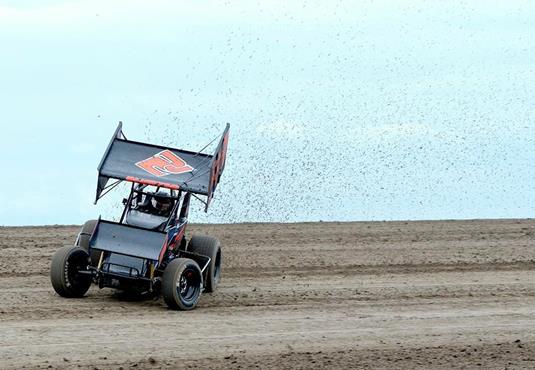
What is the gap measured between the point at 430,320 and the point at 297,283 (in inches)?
126

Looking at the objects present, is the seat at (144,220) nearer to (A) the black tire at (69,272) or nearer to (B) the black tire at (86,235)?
(B) the black tire at (86,235)

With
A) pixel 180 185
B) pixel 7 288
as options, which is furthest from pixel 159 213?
pixel 7 288

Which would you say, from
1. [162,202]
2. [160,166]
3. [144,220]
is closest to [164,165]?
[160,166]

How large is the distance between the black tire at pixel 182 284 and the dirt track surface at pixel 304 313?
7.0 inches

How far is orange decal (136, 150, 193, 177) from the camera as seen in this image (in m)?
13.6

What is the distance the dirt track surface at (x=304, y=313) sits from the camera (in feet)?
34.4

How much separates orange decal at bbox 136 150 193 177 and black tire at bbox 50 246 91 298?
142 centimetres

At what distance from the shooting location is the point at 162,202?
13844 mm

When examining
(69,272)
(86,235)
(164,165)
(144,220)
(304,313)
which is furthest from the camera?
(86,235)

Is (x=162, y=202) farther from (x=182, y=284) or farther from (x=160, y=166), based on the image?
(x=182, y=284)

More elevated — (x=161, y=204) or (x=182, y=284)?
(x=161, y=204)

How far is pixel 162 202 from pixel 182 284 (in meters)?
1.41

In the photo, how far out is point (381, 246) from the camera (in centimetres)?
1983

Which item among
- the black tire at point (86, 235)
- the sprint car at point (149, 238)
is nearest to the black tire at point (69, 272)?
the sprint car at point (149, 238)
